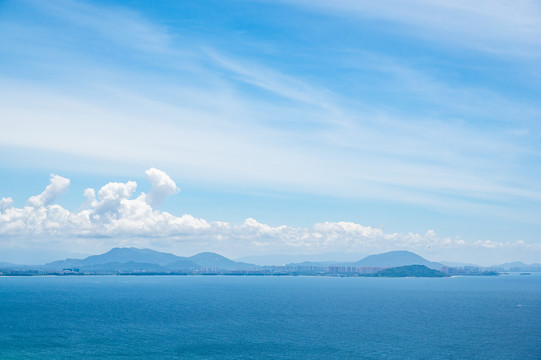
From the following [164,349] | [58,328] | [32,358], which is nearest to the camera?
[32,358]

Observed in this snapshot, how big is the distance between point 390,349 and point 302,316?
184 ft

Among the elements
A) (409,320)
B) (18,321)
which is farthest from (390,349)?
(18,321)

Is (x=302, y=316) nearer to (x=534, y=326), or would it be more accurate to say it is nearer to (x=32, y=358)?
(x=534, y=326)

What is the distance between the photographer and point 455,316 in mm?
159125

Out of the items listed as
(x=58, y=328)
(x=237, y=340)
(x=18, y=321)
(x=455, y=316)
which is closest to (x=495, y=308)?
(x=455, y=316)

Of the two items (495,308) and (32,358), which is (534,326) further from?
(32,358)

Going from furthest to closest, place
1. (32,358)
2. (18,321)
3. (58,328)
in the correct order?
(18,321), (58,328), (32,358)

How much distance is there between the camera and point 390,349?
106m

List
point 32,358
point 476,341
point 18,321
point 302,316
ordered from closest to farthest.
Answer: point 32,358
point 476,341
point 18,321
point 302,316

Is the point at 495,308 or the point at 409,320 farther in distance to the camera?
the point at 495,308

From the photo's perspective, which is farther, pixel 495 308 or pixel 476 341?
pixel 495 308

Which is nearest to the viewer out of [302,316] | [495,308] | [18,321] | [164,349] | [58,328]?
[164,349]

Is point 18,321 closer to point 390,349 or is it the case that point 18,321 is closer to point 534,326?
point 390,349

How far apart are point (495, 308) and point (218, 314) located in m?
111
